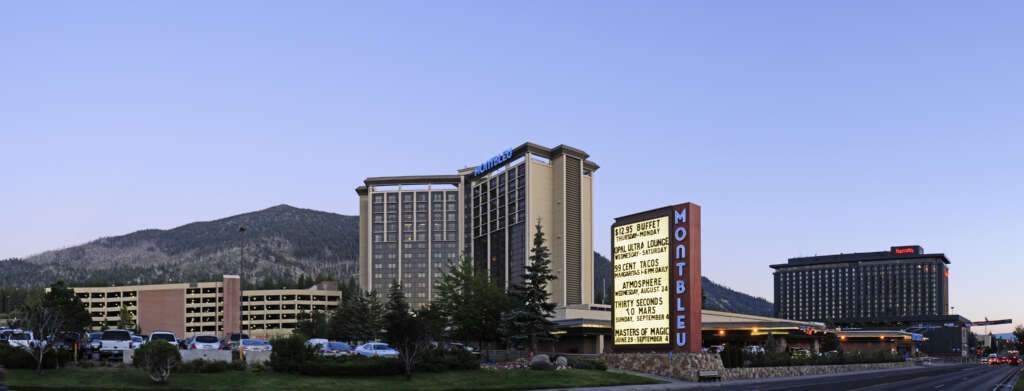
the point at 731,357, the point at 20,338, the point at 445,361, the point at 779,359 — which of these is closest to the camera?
the point at 445,361

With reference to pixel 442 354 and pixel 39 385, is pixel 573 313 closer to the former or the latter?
pixel 442 354

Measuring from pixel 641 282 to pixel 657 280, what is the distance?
1.96 m

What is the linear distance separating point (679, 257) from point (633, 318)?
690cm

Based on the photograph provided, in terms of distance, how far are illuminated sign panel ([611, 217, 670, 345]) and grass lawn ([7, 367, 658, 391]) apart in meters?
7.07

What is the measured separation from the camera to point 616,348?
209 ft

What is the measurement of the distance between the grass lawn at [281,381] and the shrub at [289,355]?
3.00ft

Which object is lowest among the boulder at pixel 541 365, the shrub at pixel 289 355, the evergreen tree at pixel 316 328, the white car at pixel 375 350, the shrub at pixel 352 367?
the evergreen tree at pixel 316 328

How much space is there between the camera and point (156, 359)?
136ft

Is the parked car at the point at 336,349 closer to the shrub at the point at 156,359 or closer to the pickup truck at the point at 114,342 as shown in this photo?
the pickup truck at the point at 114,342

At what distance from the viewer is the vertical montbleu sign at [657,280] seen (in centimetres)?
5762

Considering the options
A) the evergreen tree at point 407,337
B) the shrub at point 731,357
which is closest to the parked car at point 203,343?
the evergreen tree at point 407,337

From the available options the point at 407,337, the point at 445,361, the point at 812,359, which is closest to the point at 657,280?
the point at 445,361

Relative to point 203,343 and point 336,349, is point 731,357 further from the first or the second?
point 203,343

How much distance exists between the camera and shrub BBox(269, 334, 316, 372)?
157 ft
